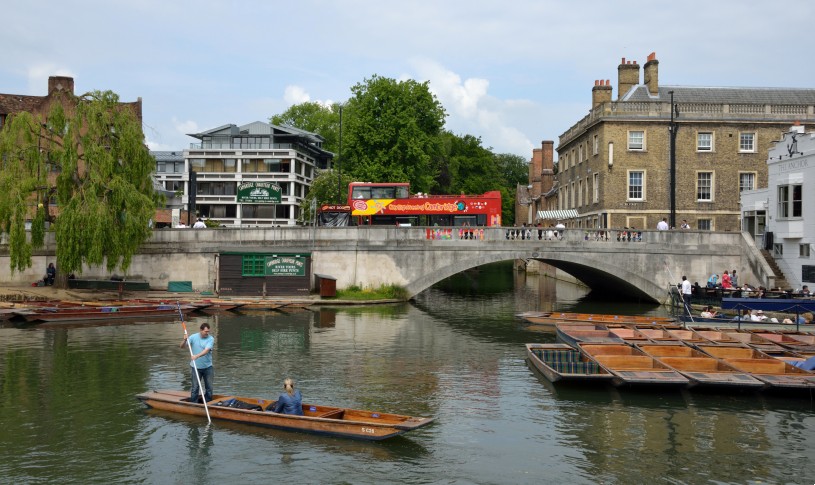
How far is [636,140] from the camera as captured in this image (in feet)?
175

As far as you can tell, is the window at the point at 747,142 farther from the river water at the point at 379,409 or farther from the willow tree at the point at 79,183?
the willow tree at the point at 79,183

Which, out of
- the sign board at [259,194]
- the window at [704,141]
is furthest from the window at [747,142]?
the sign board at [259,194]

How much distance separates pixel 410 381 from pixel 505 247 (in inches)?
853

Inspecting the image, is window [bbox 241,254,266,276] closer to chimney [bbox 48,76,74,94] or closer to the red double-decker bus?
the red double-decker bus

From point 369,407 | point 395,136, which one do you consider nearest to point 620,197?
point 395,136

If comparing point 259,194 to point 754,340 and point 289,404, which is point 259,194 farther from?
point 289,404

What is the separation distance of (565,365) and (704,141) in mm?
35187

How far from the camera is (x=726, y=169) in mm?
53031

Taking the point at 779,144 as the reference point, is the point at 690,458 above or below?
below

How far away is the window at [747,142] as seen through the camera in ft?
173

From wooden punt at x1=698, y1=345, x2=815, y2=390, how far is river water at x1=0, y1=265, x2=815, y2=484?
585 millimetres

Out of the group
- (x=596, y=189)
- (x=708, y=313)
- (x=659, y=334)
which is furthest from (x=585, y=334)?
(x=596, y=189)

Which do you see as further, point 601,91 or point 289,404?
point 601,91

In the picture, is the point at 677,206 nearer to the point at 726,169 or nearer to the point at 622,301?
the point at 726,169
